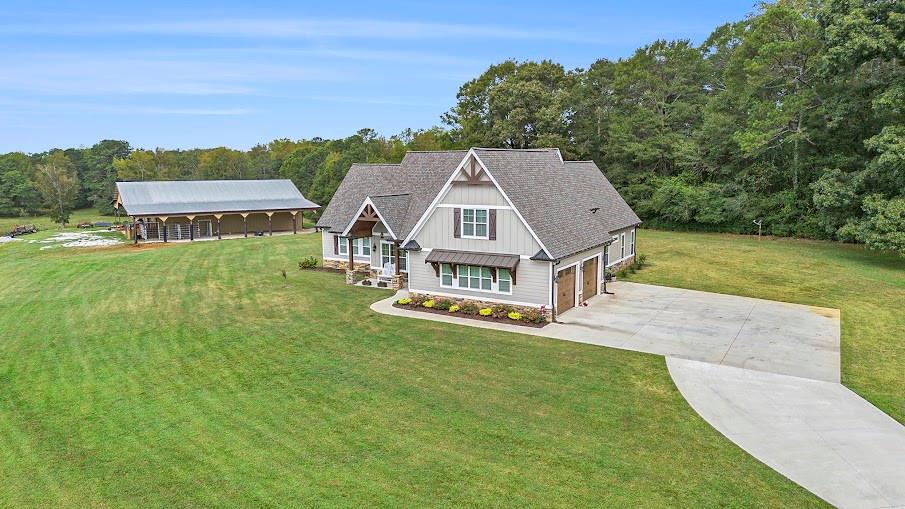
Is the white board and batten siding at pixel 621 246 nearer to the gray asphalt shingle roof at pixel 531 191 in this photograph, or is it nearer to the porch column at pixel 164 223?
the gray asphalt shingle roof at pixel 531 191

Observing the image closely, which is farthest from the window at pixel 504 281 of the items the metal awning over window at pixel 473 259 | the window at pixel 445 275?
the window at pixel 445 275

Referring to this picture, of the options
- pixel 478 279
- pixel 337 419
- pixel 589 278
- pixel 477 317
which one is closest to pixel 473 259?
pixel 478 279

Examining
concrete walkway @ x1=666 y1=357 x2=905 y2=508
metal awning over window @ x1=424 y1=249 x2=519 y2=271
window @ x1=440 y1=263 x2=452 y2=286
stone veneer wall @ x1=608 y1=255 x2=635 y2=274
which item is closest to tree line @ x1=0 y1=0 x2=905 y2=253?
stone veneer wall @ x1=608 y1=255 x2=635 y2=274

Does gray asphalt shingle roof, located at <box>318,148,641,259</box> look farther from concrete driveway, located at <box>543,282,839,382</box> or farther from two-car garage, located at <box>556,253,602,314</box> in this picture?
concrete driveway, located at <box>543,282,839,382</box>

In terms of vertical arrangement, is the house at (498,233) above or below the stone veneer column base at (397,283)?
above

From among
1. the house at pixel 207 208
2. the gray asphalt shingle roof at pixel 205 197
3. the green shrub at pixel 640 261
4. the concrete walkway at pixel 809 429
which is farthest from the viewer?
the gray asphalt shingle roof at pixel 205 197

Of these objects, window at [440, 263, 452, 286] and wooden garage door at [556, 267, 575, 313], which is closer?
wooden garage door at [556, 267, 575, 313]
